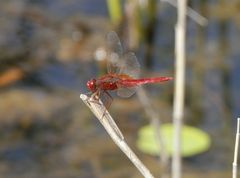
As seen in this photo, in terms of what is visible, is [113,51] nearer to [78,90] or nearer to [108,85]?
[108,85]

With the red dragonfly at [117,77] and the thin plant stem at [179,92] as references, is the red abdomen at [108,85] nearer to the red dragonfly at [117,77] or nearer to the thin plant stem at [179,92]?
the red dragonfly at [117,77]

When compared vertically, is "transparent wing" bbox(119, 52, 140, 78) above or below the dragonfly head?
above

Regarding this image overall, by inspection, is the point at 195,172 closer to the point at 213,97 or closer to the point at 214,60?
the point at 213,97

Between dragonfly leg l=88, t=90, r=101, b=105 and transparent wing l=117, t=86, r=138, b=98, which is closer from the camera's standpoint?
dragonfly leg l=88, t=90, r=101, b=105

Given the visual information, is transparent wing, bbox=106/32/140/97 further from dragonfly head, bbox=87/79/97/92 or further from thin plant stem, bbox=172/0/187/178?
thin plant stem, bbox=172/0/187/178

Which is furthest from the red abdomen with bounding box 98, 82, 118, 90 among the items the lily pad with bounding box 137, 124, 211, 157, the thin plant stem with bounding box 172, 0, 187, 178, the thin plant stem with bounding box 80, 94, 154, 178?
the lily pad with bounding box 137, 124, 211, 157

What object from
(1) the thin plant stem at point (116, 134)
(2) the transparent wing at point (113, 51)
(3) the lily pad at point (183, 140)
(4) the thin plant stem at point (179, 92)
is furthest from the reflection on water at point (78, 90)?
(1) the thin plant stem at point (116, 134)

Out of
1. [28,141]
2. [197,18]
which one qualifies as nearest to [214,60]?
[197,18]
